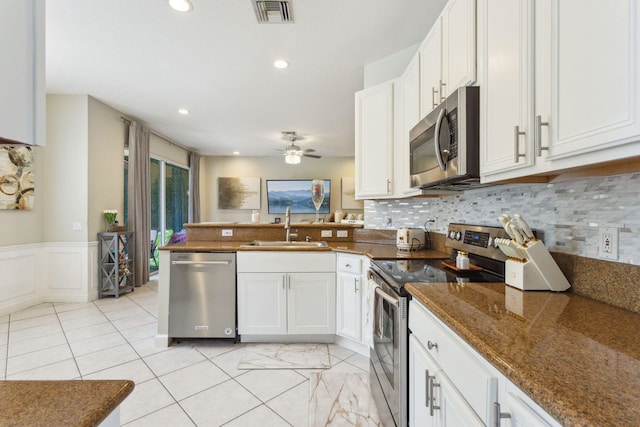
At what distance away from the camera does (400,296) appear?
4.44 ft

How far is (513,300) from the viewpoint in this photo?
3.55ft

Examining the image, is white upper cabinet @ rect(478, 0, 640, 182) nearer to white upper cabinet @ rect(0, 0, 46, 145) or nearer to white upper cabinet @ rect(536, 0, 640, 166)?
white upper cabinet @ rect(536, 0, 640, 166)

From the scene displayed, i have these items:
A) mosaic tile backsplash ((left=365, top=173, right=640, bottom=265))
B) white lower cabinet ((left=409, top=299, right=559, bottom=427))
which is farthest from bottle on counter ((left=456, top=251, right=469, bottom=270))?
white lower cabinet ((left=409, top=299, right=559, bottom=427))

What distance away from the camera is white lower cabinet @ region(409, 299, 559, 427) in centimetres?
65

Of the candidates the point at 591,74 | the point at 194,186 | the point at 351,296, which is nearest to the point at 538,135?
the point at 591,74

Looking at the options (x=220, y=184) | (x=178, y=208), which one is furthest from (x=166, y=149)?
(x=220, y=184)

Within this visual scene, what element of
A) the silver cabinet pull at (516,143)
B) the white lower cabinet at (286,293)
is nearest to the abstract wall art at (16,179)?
the white lower cabinet at (286,293)

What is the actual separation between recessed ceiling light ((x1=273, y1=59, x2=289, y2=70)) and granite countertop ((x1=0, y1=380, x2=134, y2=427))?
2.97m

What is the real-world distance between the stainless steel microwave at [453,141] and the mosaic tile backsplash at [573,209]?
9.6 inches

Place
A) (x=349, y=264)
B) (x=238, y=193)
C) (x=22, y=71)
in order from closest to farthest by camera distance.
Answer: (x=22, y=71) < (x=349, y=264) < (x=238, y=193)

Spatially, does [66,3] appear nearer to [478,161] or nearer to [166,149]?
[478,161]

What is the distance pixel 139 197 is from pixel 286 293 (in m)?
3.36

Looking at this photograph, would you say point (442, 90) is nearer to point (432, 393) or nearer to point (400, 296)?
point (400, 296)

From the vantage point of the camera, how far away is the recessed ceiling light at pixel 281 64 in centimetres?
292
